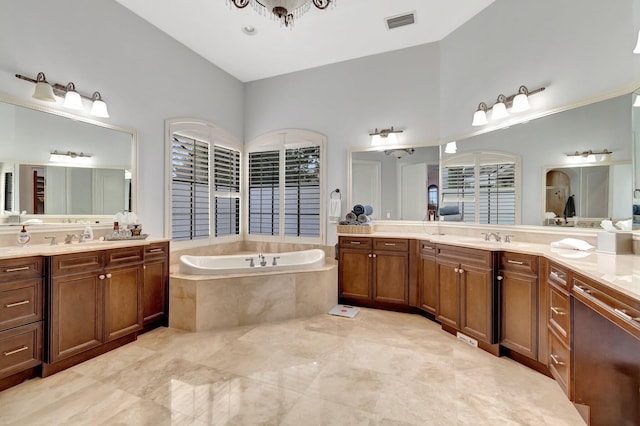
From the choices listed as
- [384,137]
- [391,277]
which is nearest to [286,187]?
[384,137]

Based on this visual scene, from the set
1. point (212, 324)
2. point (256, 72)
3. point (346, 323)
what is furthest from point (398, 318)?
point (256, 72)

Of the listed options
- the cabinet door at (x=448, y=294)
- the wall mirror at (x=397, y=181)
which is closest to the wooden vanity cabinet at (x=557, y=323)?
the cabinet door at (x=448, y=294)

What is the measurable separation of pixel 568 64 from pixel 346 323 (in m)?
3.05

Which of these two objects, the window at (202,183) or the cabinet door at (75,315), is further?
the window at (202,183)

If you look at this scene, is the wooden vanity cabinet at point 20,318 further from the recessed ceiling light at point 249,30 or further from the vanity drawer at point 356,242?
the recessed ceiling light at point 249,30

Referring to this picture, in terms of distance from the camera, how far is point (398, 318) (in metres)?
3.19

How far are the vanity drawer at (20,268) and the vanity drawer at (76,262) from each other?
0.09 meters

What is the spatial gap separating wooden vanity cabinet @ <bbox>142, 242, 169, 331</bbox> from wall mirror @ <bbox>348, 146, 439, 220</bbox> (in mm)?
2328

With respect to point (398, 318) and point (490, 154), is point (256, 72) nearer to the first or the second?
point (490, 154)

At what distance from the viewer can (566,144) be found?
7.86 ft

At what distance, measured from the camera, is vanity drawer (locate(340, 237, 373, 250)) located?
11.3 feet

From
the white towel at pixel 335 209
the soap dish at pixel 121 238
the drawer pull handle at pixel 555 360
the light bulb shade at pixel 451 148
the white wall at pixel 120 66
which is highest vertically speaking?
the white wall at pixel 120 66

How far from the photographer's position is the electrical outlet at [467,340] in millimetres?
2520

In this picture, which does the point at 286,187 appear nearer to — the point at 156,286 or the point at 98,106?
the point at 156,286
